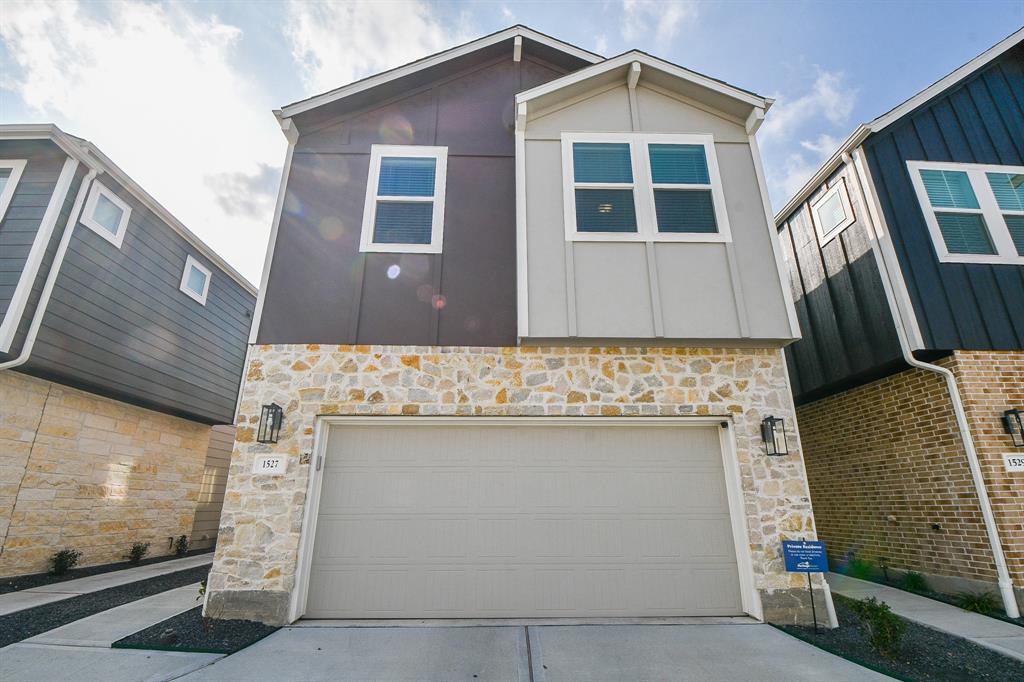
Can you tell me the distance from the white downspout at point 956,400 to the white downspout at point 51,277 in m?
11.6

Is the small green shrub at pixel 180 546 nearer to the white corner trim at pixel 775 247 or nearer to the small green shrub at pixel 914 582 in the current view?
the white corner trim at pixel 775 247

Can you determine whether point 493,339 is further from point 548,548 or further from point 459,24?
point 459,24

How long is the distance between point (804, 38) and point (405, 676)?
10176 millimetres

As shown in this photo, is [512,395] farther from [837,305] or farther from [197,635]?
[837,305]

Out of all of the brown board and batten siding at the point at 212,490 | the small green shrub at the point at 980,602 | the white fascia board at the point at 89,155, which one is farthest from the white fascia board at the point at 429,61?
the small green shrub at the point at 980,602

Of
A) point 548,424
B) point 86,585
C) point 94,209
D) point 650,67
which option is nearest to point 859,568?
point 548,424

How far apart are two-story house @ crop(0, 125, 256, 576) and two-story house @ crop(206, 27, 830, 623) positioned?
391cm

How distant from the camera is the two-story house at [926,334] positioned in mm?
5633

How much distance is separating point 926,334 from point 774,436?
8.13ft

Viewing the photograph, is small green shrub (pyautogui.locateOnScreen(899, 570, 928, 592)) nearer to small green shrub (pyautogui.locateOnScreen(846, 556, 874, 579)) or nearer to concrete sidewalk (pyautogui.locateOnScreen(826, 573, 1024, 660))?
concrete sidewalk (pyautogui.locateOnScreen(826, 573, 1024, 660))

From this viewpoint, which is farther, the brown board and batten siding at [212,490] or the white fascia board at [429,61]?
the brown board and batten siding at [212,490]

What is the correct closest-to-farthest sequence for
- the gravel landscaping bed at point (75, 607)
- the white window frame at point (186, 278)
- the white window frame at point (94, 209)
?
the gravel landscaping bed at point (75, 607) < the white window frame at point (94, 209) < the white window frame at point (186, 278)

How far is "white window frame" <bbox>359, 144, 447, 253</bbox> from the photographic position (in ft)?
19.9

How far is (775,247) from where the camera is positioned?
577cm
